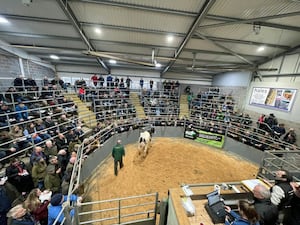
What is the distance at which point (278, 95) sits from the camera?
27.9ft

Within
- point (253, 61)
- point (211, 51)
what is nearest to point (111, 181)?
point (211, 51)

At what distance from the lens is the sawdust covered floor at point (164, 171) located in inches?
180

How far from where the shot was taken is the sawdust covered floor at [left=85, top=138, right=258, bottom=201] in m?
4.57

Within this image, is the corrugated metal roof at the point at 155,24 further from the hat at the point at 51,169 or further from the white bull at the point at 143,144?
the hat at the point at 51,169

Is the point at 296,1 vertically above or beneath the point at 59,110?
above

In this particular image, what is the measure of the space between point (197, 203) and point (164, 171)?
10.9 feet

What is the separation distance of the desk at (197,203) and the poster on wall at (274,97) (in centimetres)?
799

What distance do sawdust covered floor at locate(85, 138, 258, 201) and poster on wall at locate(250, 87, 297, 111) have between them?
4222 millimetres

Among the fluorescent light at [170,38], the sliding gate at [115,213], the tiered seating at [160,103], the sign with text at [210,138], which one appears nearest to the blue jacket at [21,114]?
the sliding gate at [115,213]

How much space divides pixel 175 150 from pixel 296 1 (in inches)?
266

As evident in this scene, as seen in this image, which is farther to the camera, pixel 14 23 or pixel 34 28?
pixel 34 28

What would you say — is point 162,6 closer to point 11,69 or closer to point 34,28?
point 34,28

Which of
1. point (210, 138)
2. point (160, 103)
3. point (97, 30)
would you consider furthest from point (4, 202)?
point (160, 103)

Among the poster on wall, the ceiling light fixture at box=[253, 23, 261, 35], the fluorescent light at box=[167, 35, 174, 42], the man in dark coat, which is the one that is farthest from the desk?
the poster on wall
